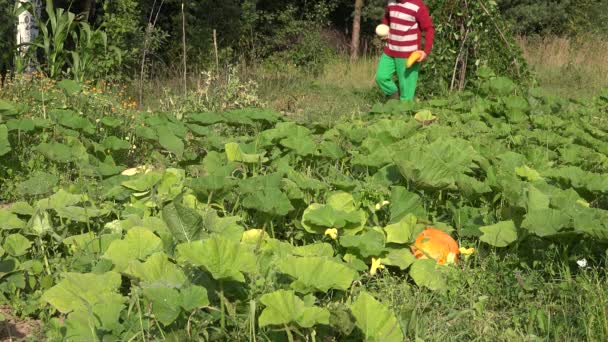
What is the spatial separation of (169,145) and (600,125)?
3.87m

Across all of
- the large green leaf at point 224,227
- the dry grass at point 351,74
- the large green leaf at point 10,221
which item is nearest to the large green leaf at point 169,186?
the large green leaf at point 224,227

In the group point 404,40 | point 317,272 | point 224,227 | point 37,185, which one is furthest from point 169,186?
point 404,40

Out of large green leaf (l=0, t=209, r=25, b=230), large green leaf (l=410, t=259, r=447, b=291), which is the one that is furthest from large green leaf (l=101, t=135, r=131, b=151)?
large green leaf (l=410, t=259, r=447, b=291)

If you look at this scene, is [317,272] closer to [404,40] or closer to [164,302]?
[164,302]

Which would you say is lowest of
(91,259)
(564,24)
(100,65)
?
(564,24)

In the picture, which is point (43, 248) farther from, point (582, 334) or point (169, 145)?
point (582, 334)

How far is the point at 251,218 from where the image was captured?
408 centimetres

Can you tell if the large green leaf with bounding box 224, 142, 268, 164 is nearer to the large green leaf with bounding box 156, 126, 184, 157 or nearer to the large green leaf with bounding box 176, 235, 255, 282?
the large green leaf with bounding box 156, 126, 184, 157

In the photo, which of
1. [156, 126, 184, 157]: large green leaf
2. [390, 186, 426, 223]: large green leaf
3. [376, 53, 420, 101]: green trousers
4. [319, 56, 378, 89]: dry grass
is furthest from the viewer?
[319, 56, 378, 89]: dry grass

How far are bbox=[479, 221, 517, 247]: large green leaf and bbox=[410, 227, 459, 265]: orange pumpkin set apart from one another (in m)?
0.17

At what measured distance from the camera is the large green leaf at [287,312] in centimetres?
255

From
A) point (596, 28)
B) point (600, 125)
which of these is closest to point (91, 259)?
point (600, 125)

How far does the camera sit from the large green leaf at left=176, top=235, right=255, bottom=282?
8.84 ft

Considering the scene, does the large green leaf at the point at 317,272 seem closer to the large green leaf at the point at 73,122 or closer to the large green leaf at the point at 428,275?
the large green leaf at the point at 428,275
